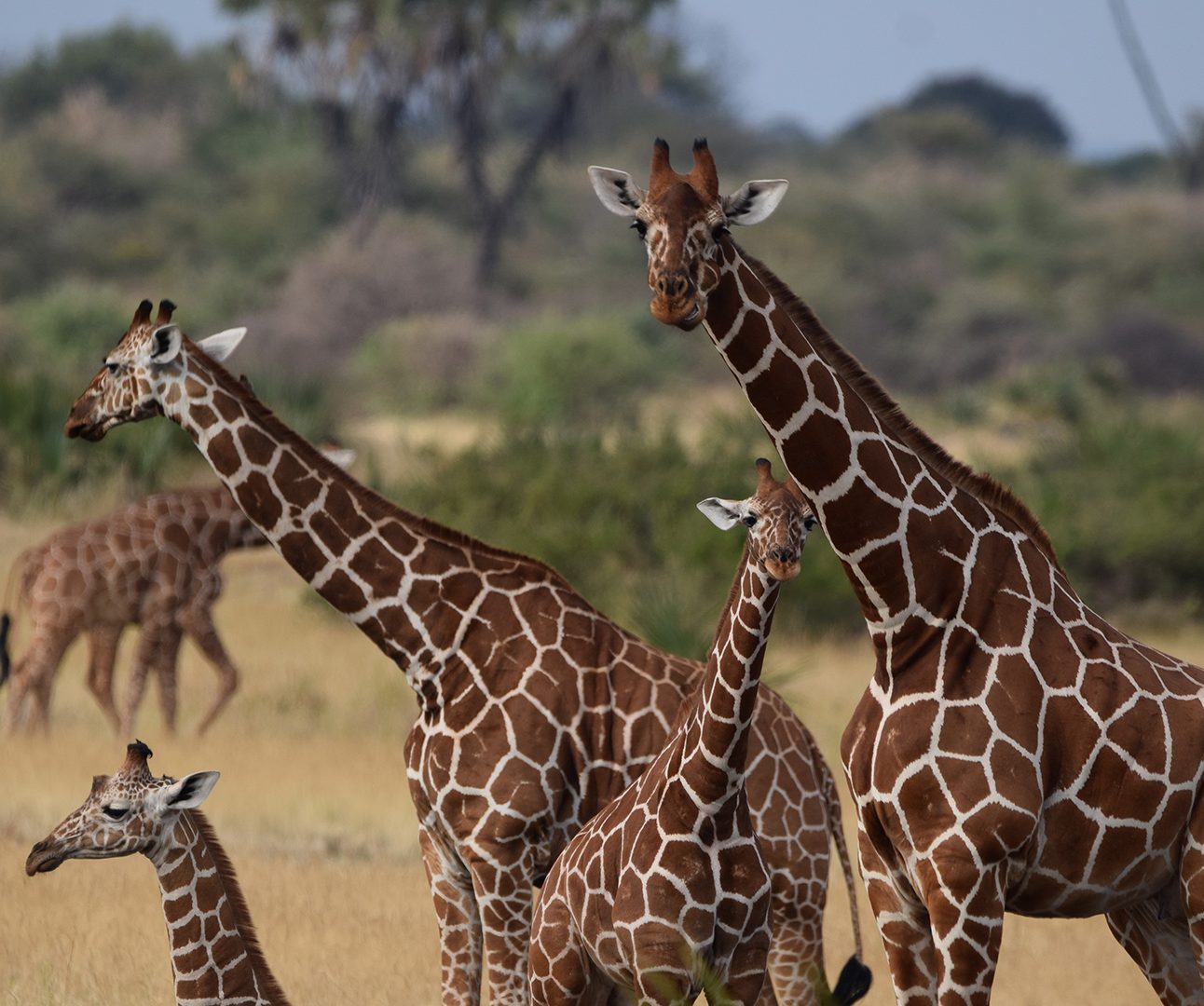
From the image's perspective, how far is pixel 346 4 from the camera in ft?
142

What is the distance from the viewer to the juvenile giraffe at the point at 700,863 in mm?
5712

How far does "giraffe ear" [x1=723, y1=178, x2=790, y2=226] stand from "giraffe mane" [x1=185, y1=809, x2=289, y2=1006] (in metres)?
2.76

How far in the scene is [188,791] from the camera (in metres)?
6.48

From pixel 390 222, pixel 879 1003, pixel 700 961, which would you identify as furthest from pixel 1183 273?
pixel 700 961

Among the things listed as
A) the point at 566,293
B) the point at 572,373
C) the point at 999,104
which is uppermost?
the point at 999,104

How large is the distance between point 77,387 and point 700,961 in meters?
19.0

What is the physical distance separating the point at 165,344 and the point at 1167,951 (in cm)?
404

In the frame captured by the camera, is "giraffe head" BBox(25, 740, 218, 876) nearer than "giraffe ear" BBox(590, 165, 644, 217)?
No

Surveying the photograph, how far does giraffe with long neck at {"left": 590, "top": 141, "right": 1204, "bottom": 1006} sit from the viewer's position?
544 centimetres

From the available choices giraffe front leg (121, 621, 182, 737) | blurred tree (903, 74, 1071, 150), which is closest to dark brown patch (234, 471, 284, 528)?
giraffe front leg (121, 621, 182, 737)

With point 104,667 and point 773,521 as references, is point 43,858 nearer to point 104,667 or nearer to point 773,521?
point 773,521

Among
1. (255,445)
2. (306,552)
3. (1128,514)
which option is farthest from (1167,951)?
(1128,514)

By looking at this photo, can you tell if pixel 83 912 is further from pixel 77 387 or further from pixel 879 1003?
pixel 77 387

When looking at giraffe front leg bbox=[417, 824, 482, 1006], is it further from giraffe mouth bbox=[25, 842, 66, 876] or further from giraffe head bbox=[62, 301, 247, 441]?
giraffe head bbox=[62, 301, 247, 441]
